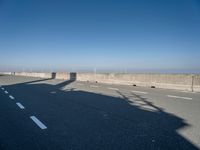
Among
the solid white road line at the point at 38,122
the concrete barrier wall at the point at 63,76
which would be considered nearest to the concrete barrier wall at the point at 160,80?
the solid white road line at the point at 38,122

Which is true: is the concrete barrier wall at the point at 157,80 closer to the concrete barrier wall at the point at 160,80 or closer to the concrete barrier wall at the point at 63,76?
the concrete barrier wall at the point at 160,80

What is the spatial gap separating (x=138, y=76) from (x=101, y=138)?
1614 cm

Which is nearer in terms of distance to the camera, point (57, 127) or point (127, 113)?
point (57, 127)

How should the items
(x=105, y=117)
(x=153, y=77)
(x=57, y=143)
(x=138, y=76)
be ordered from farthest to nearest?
1. (x=138, y=76)
2. (x=153, y=77)
3. (x=105, y=117)
4. (x=57, y=143)

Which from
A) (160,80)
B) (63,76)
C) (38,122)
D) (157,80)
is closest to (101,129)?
(38,122)

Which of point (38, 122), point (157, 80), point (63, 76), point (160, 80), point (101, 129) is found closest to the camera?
point (101, 129)

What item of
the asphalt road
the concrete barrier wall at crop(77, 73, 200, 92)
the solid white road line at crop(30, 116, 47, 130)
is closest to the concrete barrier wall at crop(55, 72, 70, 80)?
the concrete barrier wall at crop(77, 73, 200, 92)

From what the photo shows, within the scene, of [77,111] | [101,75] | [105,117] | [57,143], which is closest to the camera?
[57,143]

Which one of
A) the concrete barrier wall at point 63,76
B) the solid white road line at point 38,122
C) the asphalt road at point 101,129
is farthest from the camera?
the concrete barrier wall at point 63,76

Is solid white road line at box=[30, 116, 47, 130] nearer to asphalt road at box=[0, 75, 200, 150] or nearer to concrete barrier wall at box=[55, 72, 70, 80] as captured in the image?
asphalt road at box=[0, 75, 200, 150]

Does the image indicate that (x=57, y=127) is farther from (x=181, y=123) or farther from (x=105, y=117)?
(x=181, y=123)

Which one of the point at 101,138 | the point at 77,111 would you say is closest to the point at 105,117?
the point at 77,111

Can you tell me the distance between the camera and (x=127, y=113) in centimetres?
791

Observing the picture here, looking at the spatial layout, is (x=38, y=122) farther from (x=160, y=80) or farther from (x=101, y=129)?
(x=160, y=80)
